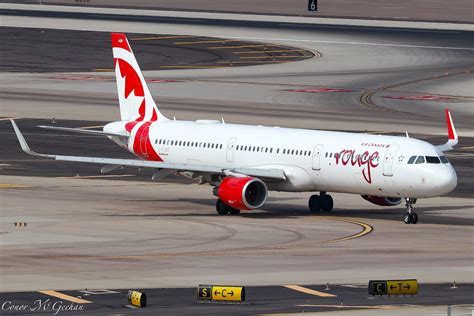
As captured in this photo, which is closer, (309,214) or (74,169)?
(309,214)

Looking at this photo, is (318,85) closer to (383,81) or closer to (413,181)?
(383,81)

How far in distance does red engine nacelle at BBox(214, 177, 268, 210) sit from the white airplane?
46mm

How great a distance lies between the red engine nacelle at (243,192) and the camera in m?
71.1

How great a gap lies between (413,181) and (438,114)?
56063 millimetres

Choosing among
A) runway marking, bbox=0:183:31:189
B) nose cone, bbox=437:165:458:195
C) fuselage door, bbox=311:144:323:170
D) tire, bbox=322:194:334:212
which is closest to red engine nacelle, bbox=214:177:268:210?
fuselage door, bbox=311:144:323:170

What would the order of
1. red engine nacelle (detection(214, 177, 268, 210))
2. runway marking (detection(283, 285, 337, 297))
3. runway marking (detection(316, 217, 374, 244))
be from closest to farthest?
runway marking (detection(283, 285, 337, 297))
runway marking (detection(316, 217, 374, 244))
red engine nacelle (detection(214, 177, 268, 210))

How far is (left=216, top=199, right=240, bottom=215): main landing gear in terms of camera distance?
73.3m

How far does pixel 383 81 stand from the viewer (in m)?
149

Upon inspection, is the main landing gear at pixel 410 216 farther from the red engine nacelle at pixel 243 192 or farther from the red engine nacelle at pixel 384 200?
the red engine nacelle at pixel 243 192

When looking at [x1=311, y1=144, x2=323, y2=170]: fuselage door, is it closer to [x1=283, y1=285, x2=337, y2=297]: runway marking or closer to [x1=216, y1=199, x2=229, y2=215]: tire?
[x1=216, y1=199, x2=229, y2=215]: tire

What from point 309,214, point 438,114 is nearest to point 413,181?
point 309,214

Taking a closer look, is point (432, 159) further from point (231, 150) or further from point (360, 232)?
point (231, 150)

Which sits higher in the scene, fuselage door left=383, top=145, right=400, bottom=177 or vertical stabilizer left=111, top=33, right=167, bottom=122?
vertical stabilizer left=111, top=33, right=167, bottom=122

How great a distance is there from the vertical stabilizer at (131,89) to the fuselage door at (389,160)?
15.9 metres
